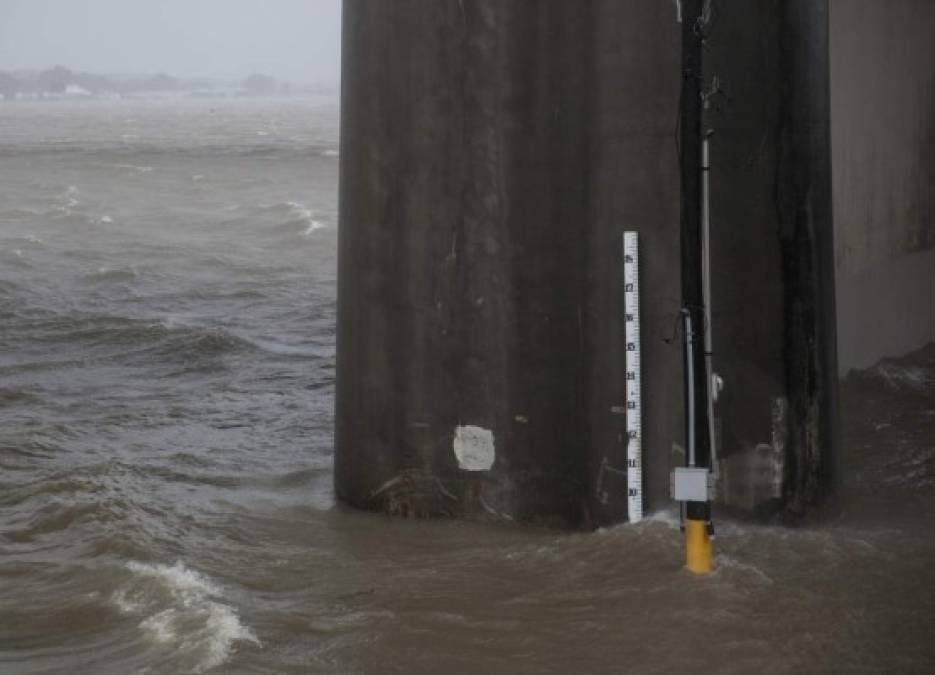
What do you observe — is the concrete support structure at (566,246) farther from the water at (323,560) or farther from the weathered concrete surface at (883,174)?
the weathered concrete surface at (883,174)

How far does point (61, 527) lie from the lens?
838 centimetres

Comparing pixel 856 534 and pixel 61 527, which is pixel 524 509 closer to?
pixel 856 534

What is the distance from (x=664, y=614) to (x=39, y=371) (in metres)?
8.56

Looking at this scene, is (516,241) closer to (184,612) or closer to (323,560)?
(323,560)

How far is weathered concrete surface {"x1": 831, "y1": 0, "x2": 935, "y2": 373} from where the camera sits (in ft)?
40.9

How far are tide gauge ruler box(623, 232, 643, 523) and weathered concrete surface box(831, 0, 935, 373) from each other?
542 centimetres

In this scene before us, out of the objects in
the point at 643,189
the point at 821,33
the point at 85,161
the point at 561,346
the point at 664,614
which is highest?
the point at 85,161

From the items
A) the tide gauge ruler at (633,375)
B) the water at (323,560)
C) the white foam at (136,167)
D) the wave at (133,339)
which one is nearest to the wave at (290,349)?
the wave at (133,339)

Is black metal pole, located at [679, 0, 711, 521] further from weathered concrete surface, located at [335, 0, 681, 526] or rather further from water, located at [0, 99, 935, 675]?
water, located at [0, 99, 935, 675]

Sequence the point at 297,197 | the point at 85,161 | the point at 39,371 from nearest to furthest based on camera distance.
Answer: the point at 39,371 → the point at 297,197 → the point at 85,161

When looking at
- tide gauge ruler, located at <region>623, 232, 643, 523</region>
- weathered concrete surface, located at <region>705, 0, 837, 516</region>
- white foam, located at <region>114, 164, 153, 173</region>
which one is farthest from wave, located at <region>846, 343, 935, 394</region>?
white foam, located at <region>114, 164, 153, 173</region>

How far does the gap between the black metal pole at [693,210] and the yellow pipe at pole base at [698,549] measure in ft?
0.92

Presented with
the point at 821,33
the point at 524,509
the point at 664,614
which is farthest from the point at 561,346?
the point at 821,33

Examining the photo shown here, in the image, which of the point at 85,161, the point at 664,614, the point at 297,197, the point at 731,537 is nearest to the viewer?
the point at 664,614
